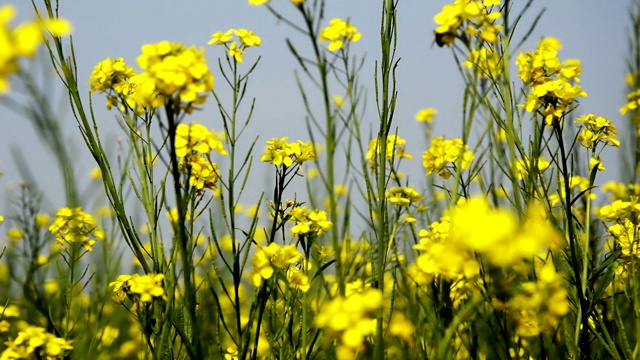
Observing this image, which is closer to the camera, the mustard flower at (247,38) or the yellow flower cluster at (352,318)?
the yellow flower cluster at (352,318)

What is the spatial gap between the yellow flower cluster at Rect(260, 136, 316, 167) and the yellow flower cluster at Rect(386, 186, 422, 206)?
35 centimetres

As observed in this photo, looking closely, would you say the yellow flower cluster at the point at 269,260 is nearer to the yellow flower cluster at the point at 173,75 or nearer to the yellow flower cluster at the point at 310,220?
the yellow flower cluster at the point at 310,220

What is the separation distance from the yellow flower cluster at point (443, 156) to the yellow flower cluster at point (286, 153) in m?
0.46

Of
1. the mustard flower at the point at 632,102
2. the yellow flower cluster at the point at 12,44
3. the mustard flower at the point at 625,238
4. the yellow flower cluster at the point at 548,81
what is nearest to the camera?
the yellow flower cluster at the point at 12,44

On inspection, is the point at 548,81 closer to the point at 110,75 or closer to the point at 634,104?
the point at 110,75

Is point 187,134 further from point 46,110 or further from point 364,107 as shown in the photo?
point 364,107

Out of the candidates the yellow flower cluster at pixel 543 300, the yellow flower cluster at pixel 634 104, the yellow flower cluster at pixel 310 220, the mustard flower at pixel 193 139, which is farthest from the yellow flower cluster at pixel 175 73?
the yellow flower cluster at pixel 634 104

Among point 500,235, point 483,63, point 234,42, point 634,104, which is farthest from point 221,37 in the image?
point 634,104

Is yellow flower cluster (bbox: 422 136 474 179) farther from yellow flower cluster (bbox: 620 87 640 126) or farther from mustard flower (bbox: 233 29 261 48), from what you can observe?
yellow flower cluster (bbox: 620 87 640 126)

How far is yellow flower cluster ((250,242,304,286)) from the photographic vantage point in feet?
4.98

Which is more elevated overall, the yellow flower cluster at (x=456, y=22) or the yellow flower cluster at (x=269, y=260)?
the yellow flower cluster at (x=456, y=22)

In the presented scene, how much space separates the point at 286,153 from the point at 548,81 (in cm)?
81

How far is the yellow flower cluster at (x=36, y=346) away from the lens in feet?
5.21

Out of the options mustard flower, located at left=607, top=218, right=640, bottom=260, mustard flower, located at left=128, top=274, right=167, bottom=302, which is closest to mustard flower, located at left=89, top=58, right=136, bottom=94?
mustard flower, located at left=128, top=274, right=167, bottom=302
